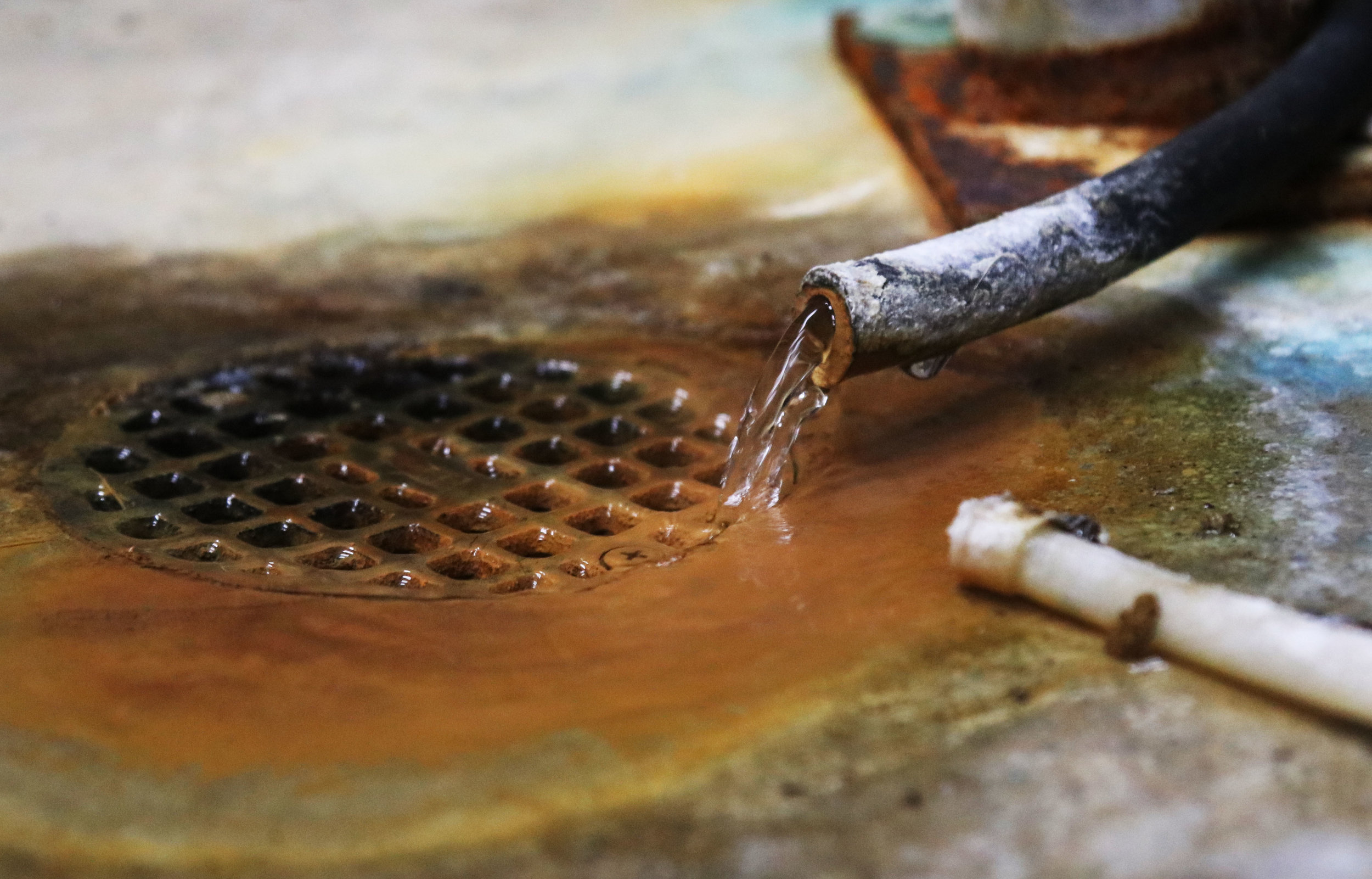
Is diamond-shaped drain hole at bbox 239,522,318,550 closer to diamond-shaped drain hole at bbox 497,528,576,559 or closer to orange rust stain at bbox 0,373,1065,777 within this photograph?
orange rust stain at bbox 0,373,1065,777

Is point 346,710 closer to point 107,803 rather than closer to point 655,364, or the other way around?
point 107,803

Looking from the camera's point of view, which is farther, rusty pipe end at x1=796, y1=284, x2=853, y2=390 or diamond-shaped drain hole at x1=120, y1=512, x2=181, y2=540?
diamond-shaped drain hole at x1=120, y1=512, x2=181, y2=540

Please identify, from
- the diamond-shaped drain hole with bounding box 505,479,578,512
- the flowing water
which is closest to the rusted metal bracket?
the flowing water

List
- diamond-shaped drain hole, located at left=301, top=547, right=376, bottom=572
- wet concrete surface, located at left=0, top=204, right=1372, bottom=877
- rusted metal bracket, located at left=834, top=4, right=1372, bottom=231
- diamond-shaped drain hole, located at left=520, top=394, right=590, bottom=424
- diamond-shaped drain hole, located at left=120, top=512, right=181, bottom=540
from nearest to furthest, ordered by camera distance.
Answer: wet concrete surface, located at left=0, top=204, right=1372, bottom=877, diamond-shaped drain hole, located at left=301, top=547, right=376, bottom=572, diamond-shaped drain hole, located at left=120, top=512, right=181, bottom=540, diamond-shaped drain hole, located at left=520, top=394, right=590, bottom=424, rusted metal bracket, located at left=834, top=4, right=1372, bottom=231

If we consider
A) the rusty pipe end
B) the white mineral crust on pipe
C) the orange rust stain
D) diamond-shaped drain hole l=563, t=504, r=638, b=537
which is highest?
the rusty pipe end

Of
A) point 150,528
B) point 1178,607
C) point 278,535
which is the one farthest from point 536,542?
point 1178,607

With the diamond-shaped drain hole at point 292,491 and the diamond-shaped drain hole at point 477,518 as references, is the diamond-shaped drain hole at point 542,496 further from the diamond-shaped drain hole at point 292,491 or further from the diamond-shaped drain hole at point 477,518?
the diamond-shaped drain hole at point 292,491

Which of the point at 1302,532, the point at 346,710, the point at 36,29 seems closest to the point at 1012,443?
the point at 1302,532
